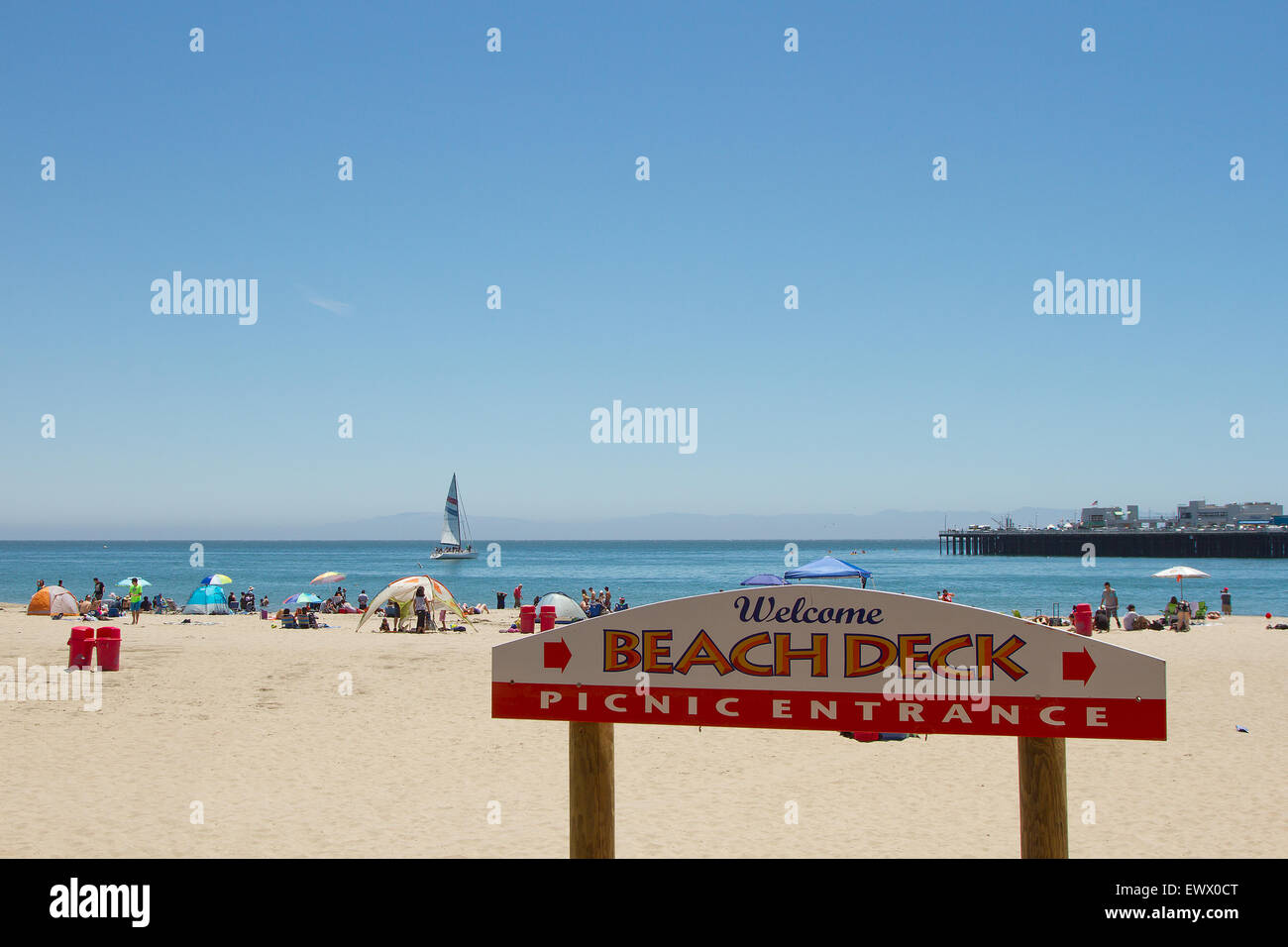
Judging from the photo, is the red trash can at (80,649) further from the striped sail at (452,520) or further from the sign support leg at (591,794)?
the striped sail at (452,520)

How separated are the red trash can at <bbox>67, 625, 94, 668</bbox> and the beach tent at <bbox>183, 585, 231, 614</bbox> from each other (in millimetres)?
18691

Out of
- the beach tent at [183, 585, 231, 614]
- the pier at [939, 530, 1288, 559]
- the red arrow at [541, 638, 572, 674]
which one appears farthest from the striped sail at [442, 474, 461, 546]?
the red arrow at [541, 638, 572, 674]

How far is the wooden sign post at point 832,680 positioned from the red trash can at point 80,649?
1627 cm

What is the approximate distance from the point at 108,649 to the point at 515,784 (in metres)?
11.7

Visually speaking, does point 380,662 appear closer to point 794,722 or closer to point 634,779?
point 634,779

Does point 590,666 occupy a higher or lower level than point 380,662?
higher

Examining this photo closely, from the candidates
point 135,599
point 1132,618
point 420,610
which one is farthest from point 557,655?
point 135,599

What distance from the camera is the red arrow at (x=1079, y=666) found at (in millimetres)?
4336

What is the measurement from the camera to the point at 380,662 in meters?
20.0

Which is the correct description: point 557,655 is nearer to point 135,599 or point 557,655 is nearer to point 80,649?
point 80,649

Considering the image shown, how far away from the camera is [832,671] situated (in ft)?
15.0
